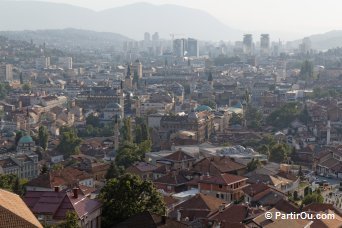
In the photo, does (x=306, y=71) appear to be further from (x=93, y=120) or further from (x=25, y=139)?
(x=25, y=139)

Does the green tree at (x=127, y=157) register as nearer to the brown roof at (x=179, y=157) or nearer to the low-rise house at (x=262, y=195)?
the brown roof at (x=179, y=157)

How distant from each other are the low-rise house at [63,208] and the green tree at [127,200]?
241 mm

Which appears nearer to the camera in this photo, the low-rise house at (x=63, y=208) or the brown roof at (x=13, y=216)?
the brown roof at (x=13, y=216)

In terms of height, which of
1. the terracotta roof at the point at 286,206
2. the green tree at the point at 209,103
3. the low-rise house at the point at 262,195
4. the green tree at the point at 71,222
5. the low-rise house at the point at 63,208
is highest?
the green tree at the point at 71,222

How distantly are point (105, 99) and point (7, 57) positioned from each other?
1917 inches

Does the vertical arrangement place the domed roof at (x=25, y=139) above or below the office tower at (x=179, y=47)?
below

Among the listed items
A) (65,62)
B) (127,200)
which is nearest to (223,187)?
(127,200)

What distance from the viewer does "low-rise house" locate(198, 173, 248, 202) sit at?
71.9ft

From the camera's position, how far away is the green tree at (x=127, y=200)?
16078 mm

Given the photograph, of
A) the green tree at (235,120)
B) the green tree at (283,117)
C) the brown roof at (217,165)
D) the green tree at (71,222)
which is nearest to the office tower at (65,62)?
the green tree at (235,120)

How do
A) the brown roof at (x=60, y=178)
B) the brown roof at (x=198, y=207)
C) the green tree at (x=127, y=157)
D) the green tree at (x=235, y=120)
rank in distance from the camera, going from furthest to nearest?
the green tree at (x=235, y=120), the green tree at (x=127, y=157), the brown roof at (x=60, y=178), the brown roof at (x=198, y=207)

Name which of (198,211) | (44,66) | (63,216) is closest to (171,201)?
(198,211)

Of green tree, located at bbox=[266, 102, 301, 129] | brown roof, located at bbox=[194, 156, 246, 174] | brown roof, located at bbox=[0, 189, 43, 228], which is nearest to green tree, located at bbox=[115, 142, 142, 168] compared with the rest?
brown roof, located at bbox=[194, 156, 246, 174]

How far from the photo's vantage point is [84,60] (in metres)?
120
